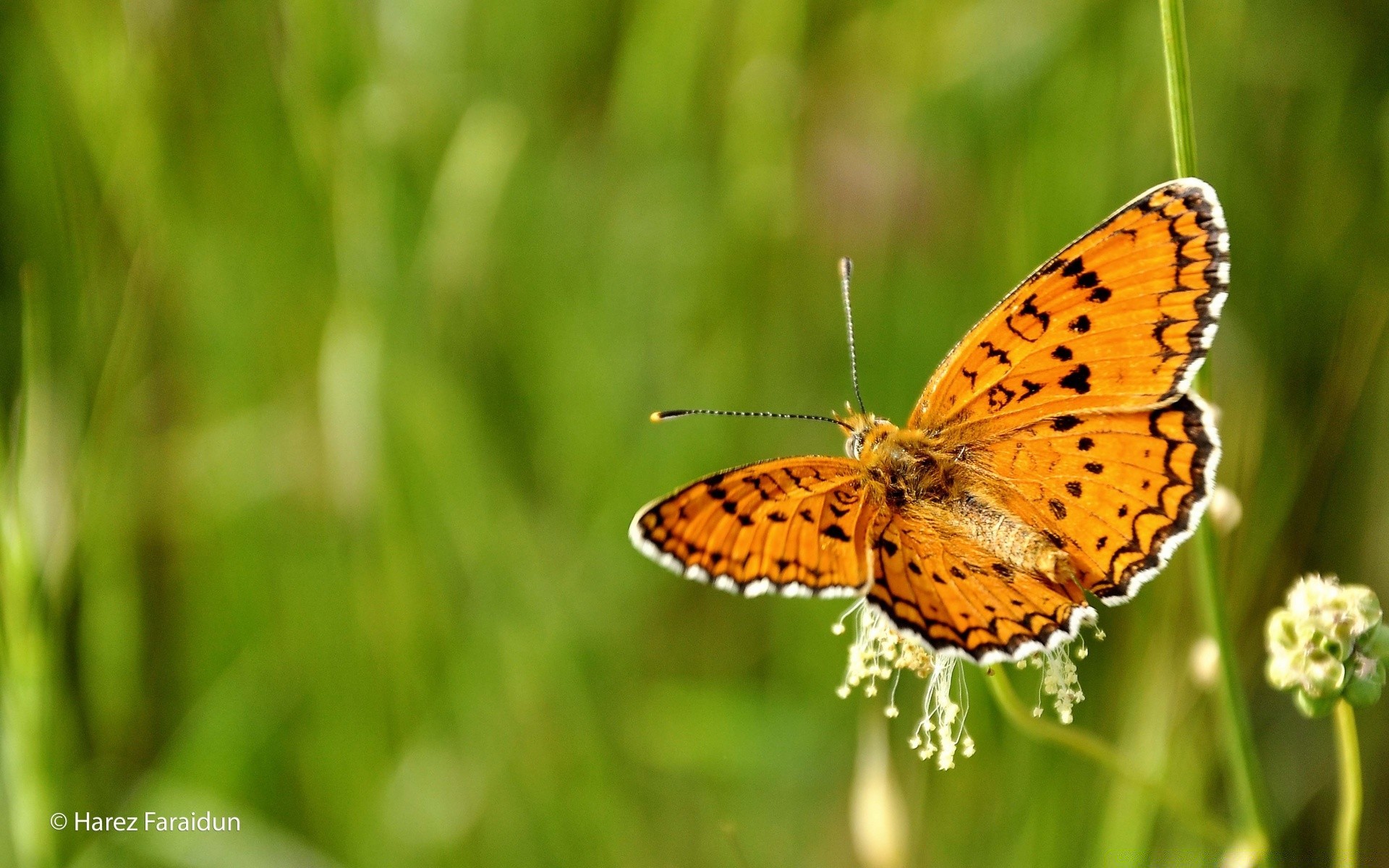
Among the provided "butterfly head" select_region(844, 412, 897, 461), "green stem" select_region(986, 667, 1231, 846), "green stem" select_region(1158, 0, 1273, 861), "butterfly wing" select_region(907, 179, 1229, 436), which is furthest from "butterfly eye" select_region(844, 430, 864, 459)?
"green stem" select_region(1158, 0, 1273, 861)

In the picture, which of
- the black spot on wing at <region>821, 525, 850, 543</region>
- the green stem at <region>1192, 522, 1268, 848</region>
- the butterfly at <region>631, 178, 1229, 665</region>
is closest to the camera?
the green stem at <region>1192, 522, 1268, 848</region>

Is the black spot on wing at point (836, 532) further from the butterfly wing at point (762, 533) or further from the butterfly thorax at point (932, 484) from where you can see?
the butterfly thorax at point (932, 484)

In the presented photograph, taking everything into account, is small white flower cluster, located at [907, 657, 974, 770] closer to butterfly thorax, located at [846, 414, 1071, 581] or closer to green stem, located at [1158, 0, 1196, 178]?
butterfly thorax, located at [846, 414, 1071, 581]

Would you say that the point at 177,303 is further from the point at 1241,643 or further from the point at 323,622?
the point at 1241,643

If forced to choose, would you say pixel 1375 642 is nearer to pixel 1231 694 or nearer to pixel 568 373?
pixel 1231 694

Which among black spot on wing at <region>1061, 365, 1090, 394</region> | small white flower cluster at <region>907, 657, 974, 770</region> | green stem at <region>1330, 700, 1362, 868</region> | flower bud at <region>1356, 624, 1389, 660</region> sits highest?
black spot on wing at <region>1061, 365, 1090, 394</region>

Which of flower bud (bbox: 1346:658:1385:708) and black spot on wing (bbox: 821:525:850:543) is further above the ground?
black spot on wing (bbox: 821:525:850:543)

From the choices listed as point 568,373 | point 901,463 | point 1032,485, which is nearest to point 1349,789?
point 1032,485
